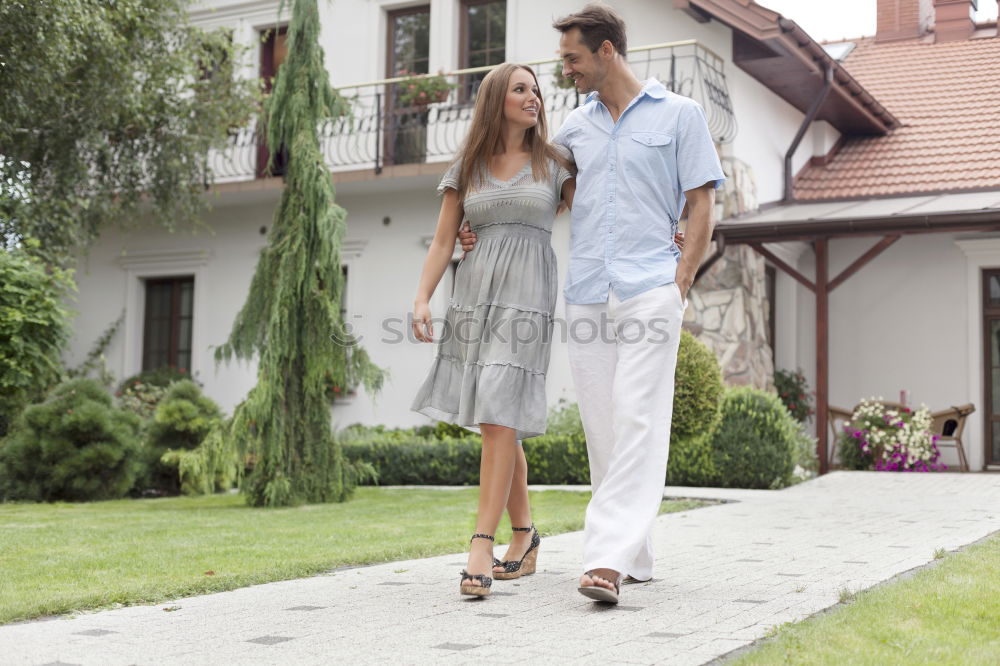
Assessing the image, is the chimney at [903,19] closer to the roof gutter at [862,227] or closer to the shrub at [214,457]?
the roof gutter at [862,227]

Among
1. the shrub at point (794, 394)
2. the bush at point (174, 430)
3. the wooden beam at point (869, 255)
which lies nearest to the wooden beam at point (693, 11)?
the wooden beam at point (869, 255)

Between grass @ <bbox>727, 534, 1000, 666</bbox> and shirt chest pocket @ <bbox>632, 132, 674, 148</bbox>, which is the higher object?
shirt chest pocket @ <bbox>632, 132, 674, 148</bbox>

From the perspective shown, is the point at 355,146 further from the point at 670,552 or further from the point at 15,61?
the point at 670,552

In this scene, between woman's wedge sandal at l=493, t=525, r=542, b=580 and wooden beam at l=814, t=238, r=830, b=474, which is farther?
wooden beam at l=814, t=238, r=830, b=474

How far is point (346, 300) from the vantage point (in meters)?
13.7

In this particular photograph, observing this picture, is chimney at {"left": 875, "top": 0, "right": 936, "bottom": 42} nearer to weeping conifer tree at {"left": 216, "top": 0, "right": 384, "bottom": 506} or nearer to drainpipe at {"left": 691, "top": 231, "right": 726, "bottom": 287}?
drainpipe at {"left": 691, "top": 231, "right": 726, "bottom": 287}

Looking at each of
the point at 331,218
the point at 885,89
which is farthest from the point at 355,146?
the point at 885,89

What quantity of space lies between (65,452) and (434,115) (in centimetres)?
606

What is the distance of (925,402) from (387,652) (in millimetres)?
11183

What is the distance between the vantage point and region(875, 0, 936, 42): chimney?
16.7 m

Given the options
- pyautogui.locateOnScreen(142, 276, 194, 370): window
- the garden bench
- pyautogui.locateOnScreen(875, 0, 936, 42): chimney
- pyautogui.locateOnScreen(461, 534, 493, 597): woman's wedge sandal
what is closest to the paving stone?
pyautogui.locateOnScreen(461, 534, 493, 597): woman's wedge sandal

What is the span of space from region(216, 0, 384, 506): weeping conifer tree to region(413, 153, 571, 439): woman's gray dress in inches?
180

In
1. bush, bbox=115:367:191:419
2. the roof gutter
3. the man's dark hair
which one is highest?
the roof gutter

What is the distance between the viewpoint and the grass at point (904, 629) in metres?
2.68
